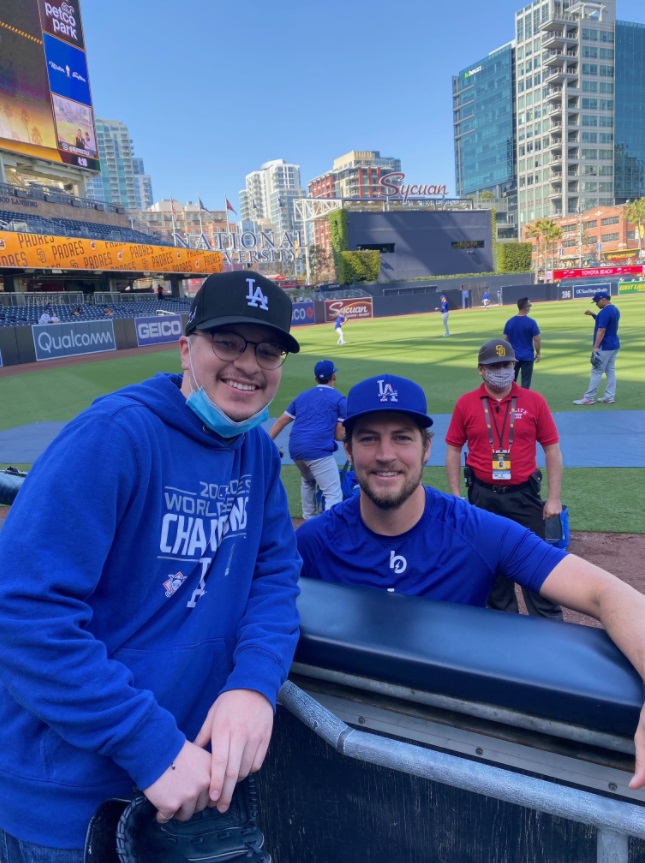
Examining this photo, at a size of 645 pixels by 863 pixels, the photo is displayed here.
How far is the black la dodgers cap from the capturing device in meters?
1.53

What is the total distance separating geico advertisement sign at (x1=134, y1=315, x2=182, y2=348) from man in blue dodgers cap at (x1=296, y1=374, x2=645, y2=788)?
29.2 meters

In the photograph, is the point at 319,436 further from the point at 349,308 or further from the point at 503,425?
the point at 349,308

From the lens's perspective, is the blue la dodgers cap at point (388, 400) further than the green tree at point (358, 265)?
No

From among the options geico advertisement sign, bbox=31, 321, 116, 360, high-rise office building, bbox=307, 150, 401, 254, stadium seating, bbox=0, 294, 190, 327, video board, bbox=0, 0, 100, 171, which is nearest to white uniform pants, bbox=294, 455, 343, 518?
geico advertisement sign, bbox=31, 321, 116, 360

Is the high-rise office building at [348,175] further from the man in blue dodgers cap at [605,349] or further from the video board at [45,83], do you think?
the man in blue dodgers cap at [605,349]

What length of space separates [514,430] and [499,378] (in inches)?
18.2

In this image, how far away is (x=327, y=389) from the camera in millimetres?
6625

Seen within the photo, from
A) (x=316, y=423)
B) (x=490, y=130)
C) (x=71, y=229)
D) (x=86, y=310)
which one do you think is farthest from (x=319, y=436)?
(x=490, y=130)

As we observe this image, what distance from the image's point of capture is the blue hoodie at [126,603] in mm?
1124

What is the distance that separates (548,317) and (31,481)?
32645 mm

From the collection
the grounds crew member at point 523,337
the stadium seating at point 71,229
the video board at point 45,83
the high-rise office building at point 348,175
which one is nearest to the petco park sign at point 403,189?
the stadium seating at point 71,229

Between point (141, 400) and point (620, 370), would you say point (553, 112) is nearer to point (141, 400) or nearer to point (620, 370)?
point (620, 370)

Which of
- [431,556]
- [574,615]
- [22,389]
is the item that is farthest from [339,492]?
[22,389]

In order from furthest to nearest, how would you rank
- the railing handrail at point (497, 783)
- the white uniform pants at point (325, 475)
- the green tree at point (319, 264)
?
the green tree at point (319, 264)
the white uniform pants at point (325, 475)
the railing handrail at point (497, 783)
